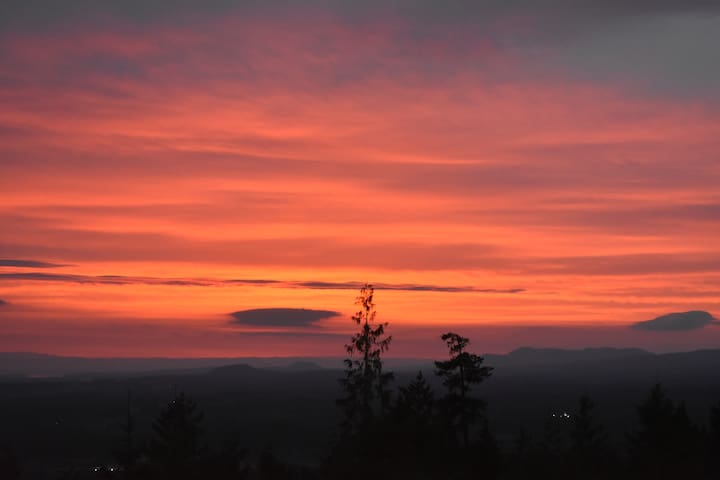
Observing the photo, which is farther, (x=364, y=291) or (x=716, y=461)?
(x=364, y=291)

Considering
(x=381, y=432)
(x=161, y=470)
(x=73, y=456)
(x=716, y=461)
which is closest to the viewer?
(x=161, y=470)

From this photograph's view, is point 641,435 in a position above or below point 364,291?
below

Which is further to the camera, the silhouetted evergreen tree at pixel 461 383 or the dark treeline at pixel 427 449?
the silhouetted evergreen tree at pixel 461 383

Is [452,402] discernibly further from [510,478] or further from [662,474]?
[662,474]

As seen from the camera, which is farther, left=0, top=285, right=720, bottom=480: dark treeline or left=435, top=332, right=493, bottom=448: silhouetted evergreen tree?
left=435, top=332, right=493, bottom=448: silhouetted evergreen tree

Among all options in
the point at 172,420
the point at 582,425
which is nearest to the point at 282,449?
the point at 582,425

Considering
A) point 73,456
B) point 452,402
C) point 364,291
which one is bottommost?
point 73,456

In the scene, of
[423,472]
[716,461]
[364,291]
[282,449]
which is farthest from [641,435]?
[282,449]

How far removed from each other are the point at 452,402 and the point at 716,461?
1388 centimetres

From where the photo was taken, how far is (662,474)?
35.3 m

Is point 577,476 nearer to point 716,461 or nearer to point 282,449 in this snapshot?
point 716,461

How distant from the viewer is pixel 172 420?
6938 centimetres

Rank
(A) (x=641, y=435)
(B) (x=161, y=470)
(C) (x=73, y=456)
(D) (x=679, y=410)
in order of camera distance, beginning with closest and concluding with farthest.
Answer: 1. (B) (x=161, y=470)
2. (D) (x=679, y=410)
3. (A) (x=641, y=435)
4. (C) (x=73, y=456)

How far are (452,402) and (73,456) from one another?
386 feet
